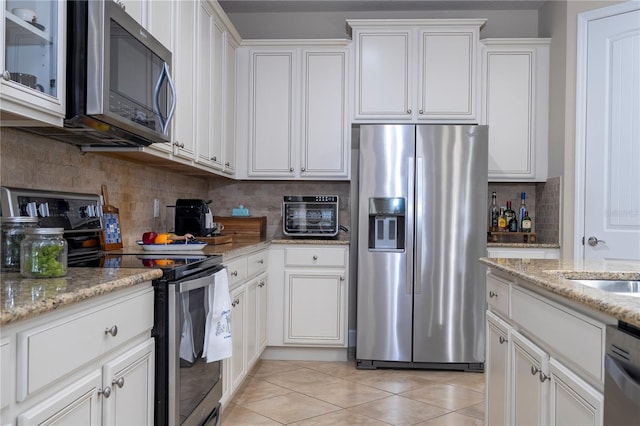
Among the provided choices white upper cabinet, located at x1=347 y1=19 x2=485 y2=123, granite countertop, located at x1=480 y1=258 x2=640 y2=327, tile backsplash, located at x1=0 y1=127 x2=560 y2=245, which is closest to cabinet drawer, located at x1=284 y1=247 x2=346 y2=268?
tile backsplash, located at x1=0 y1=127 x2=560 y2=245

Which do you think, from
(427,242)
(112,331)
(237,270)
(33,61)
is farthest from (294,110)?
(112,331)

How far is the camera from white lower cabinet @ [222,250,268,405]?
8.80 feet

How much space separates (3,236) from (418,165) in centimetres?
264

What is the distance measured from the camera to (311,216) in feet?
12.7

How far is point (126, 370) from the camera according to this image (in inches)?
59.9

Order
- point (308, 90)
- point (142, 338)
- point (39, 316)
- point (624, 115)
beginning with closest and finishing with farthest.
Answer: point (39, 316)
point (142, 338)
point (624, 115)
point (308, 90)

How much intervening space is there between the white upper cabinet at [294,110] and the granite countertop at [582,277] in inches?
80.4

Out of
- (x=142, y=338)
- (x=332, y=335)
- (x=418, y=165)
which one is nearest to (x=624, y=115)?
(x=418, y=165)

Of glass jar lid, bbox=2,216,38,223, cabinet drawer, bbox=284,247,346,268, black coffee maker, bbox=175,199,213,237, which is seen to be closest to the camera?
glass jar lid, bbox=2,216,38,223

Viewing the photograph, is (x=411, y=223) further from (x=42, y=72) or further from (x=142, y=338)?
(x=42, y=72)

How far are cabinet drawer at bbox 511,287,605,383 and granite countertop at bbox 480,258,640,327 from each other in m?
0.06

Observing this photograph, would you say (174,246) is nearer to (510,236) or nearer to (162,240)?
(162,240)

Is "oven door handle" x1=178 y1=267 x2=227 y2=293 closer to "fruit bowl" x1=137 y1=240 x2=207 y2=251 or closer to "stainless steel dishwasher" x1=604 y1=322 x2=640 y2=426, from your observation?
"fruit bowl" x1=137 y1=240 x2=207 y2=251

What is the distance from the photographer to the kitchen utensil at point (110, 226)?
2.43 m
